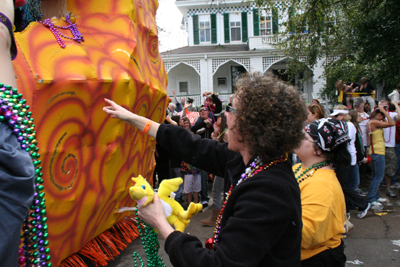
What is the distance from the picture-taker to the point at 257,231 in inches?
48.1

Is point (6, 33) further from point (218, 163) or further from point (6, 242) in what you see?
point (218, 163)

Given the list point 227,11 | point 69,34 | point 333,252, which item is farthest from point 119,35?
point 227,11

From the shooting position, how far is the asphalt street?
3746 millimetres

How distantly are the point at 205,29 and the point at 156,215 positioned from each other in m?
21.5

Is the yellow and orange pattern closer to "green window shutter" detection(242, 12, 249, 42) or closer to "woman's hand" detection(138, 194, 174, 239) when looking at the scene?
"woman's hand" detection(138, 194, 174, 239)

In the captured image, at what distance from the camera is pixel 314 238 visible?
192cm

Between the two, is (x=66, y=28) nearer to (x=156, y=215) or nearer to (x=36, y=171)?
(x=36, y=171)

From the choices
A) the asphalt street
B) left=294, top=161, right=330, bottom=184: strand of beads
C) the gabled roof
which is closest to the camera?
left=294, top=161, right=330, bottom=184: strand of beads

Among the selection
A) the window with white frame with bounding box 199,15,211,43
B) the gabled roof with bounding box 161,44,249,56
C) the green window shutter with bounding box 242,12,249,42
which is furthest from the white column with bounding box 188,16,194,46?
the green window shutter with bounding box 242,12,249,42

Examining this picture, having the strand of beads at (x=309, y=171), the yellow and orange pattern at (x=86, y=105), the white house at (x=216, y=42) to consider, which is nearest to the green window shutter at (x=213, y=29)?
the white house at (x=216, y=42)

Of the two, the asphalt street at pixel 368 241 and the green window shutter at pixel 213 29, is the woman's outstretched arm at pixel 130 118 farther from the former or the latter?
the green window shutter at pixel 213 29

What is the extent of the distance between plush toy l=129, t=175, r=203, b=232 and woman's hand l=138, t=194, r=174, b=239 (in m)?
0.03

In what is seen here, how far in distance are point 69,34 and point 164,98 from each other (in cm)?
126

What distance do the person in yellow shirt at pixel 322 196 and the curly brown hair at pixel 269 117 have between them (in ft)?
1.93
